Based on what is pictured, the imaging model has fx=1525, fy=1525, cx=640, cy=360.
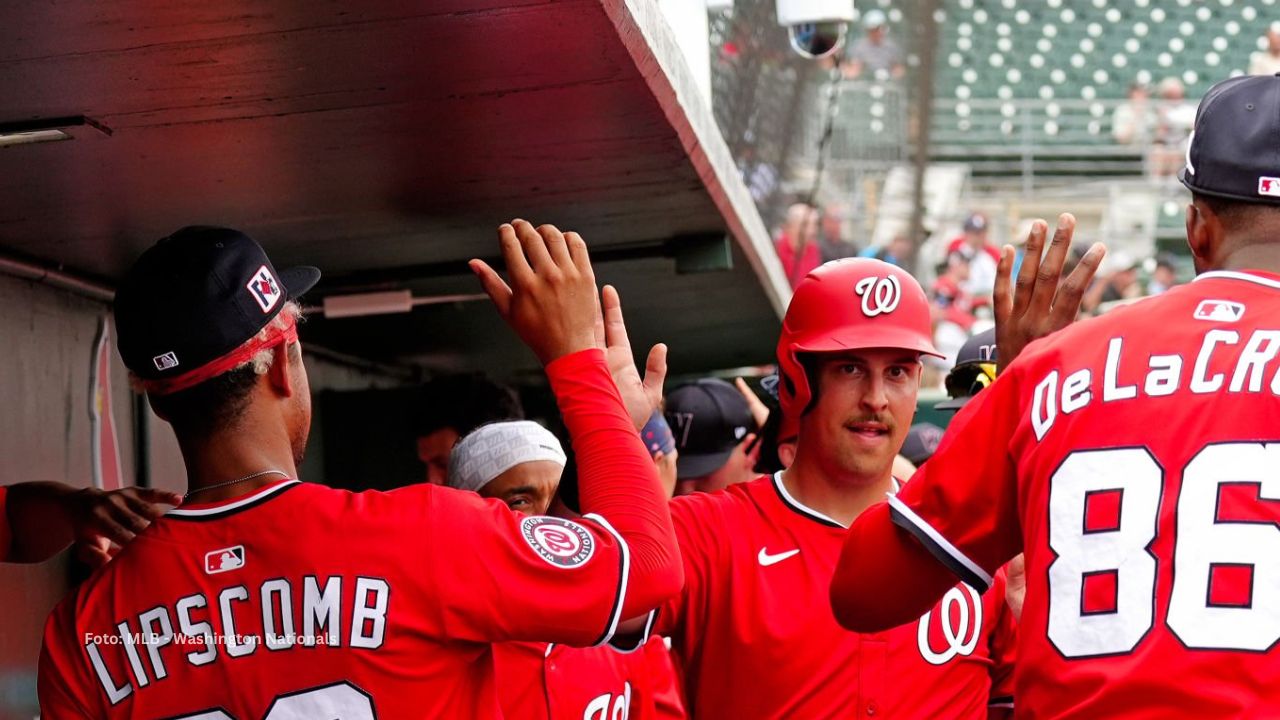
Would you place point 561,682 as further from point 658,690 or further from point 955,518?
point 955,518

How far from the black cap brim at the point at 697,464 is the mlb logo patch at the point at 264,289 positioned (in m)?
2.72

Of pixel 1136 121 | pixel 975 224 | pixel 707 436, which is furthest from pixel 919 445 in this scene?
pixel 1136 121

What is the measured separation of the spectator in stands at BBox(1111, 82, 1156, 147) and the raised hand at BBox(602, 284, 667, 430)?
15.6 m

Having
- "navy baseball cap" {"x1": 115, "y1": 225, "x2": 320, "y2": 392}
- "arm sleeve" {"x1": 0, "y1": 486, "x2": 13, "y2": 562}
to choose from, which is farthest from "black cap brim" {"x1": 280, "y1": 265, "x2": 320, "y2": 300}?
"arm sleeve" {"x1": 0, "y1": 486, "x2": 13, "y2": 562}

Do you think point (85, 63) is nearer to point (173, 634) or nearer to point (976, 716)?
point (173, 634)

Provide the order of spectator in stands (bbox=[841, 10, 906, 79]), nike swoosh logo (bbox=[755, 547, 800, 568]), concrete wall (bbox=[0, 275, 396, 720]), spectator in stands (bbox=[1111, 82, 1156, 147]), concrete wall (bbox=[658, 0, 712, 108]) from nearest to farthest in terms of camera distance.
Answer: nike swoosh logo (bbox=[755, 547, 800, 568]), concrete wall (bbox=[0, 275, 396, 720]), concrete wall (bbox=[658, 0, 712, 108]), spectator in stands (bbox=[841, 10, 906, 79]), spectator in stands (bbox=[1111, 82, 1156, 147])

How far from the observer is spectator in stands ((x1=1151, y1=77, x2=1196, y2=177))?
52.7 ft

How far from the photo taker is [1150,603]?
1764 millimetres

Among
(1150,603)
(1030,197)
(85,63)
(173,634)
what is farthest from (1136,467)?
(1030,197)

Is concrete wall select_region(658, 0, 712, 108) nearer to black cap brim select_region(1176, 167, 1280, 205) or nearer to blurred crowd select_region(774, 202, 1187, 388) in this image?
black cap brim select_region(1176, 167, 1280, 205)

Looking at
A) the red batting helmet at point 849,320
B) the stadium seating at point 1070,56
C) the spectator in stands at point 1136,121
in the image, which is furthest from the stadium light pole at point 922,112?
the red batting helmet at point 849,320

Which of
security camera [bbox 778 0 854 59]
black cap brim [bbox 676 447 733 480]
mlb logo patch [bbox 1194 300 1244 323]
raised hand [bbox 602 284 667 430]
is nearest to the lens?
mlb logo patch [bbox 1194 300 1244 323]

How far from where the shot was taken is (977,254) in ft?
47.2

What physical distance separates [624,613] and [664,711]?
55.0 inches
